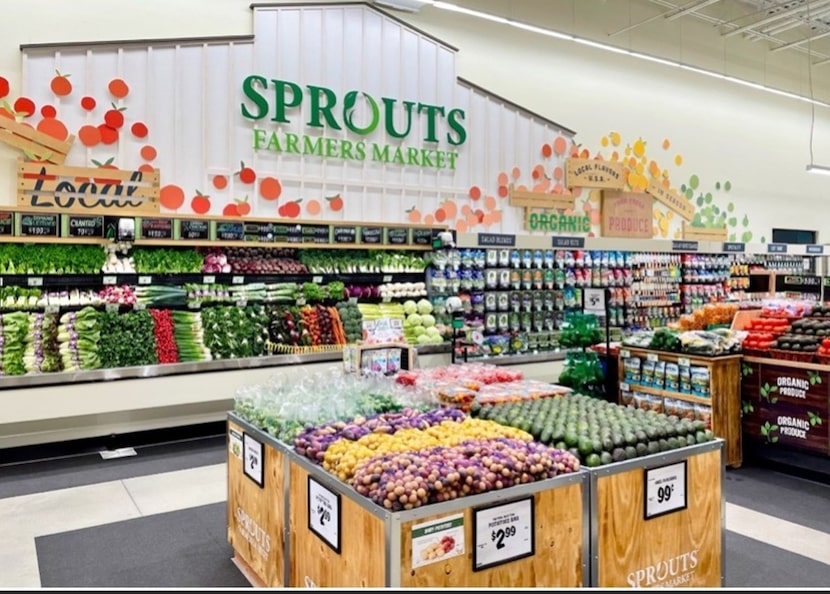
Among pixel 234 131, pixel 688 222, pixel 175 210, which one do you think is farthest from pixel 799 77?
pixel 175 210

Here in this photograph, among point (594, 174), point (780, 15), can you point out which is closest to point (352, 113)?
point (594, 174)

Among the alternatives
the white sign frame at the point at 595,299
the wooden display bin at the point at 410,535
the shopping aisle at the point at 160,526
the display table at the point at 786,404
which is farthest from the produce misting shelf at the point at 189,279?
the display table at the point at 786,404

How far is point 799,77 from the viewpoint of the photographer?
14.3 metres

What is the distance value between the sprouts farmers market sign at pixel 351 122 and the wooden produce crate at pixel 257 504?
15.3ft

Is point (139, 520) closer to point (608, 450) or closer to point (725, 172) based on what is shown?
point (608, 450)

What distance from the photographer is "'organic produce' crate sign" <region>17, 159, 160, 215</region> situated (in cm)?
614

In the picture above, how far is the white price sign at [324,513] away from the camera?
2.64 meters

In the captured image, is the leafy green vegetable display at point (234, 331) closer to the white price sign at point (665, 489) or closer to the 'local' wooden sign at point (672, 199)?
the white price sign at point (665, 489)

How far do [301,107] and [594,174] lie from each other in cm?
501

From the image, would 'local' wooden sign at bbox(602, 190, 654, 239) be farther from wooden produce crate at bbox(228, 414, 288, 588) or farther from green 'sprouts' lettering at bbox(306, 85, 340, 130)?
wooden produce crate at bbox(228, 414, 288, 588)

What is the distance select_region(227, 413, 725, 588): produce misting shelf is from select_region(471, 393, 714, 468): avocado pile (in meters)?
0.06

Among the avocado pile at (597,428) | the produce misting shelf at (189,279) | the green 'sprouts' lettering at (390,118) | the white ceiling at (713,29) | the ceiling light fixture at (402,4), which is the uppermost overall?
the white ceiling at (713,29)

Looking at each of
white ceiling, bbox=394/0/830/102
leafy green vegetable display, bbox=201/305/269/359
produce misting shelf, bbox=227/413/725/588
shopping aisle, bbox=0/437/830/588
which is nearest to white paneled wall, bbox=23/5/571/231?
white ceiling, bbox=394/0/830/102

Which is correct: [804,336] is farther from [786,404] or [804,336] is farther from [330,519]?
[330,519]
